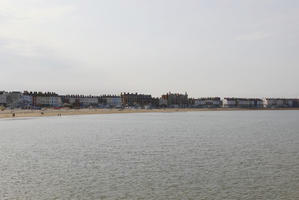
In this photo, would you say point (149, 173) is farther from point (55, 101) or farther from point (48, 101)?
point (55, 101)

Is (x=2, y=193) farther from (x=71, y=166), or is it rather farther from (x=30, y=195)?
(x=71, y=166)

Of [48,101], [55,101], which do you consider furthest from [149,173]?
[55,101]

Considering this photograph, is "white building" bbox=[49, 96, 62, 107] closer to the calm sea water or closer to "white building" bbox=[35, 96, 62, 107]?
"white building" bbox=[35, 96, 62, 107]

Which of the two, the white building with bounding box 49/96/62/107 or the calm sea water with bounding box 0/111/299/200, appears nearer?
the calm sea water with bounding box 0/111/299/200

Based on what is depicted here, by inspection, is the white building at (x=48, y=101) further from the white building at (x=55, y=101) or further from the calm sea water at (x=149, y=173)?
the calm sea water at (x=149, y=173)

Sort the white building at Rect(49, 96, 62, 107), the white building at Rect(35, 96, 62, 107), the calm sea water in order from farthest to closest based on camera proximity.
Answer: the white building at Rect(49, 96, 62, 107), the white building at Rect(35, 96, 62, 107), the calm sea water

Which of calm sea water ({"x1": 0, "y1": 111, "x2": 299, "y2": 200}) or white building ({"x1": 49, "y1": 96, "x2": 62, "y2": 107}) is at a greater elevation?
white building ({"x1": 49, "y1": 96, "x2": 62, "y2": 107})

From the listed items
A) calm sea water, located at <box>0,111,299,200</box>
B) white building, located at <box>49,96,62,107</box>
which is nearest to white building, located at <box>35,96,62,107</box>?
white building, located at <box>49,96,62,107</box>

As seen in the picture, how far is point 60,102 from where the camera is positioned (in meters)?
182

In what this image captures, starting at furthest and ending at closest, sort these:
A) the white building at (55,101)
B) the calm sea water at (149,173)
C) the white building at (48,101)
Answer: the white building at (55,101)
the white building at (48,101)
the calm sea water at (149,173)

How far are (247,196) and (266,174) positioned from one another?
434 centimetres

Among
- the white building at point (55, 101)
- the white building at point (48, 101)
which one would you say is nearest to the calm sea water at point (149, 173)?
the white building at point (48, 101)

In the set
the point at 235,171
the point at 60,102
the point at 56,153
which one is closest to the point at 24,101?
the point at 60,102

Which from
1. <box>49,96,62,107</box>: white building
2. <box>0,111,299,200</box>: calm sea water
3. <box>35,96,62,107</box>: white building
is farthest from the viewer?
<box>49,96,62,107</box>: white building
